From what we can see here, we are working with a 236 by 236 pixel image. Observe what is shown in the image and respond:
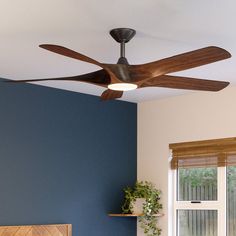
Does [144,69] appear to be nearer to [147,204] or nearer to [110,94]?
[110,94]

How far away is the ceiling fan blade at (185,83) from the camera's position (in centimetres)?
334

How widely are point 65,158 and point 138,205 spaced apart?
895 millimetres

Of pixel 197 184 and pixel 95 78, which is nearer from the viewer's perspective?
pixel 95 78

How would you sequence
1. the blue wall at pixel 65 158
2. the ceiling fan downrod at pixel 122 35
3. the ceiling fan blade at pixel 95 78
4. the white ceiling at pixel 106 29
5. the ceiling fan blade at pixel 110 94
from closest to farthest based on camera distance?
the white ceiling at pixel 106 29
the ceiling fan blade at pixel 95 78
the ceiling fan downrod at pixel 122 35
the ceiling fan blade at pixel 110 94
the blue wall at pixel 65 158

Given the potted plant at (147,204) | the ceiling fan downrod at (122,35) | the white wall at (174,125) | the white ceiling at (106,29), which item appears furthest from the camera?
the potted plant at (147,204)

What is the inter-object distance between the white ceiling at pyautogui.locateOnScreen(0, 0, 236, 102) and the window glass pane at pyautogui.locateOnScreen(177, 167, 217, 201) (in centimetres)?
117

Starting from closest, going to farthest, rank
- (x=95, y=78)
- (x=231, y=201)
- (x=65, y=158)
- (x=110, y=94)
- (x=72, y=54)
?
(x=72, y=54) < (x=95, y=78) < (x=110, y=94) < (x=231, y=201) < (x=65, y=158)

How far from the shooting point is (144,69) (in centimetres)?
309

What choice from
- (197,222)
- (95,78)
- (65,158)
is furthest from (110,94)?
(197,222)

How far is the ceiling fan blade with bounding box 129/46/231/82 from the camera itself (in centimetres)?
281

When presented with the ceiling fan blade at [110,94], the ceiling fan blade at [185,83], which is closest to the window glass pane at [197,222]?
the ceiling fan blade at [110,94]

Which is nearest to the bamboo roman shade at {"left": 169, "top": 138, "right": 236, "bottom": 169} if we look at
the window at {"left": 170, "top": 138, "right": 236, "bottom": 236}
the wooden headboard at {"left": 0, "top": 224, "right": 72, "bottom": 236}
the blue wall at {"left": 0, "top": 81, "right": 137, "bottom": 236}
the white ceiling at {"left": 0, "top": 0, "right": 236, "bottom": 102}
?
the window at {"left": 170, "top": 138, "right": 236, "bottom": 236}

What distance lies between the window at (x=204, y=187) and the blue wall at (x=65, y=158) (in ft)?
1.95

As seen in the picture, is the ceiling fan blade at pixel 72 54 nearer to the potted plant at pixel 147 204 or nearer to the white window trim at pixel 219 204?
the white window trim at pixel 219 204
